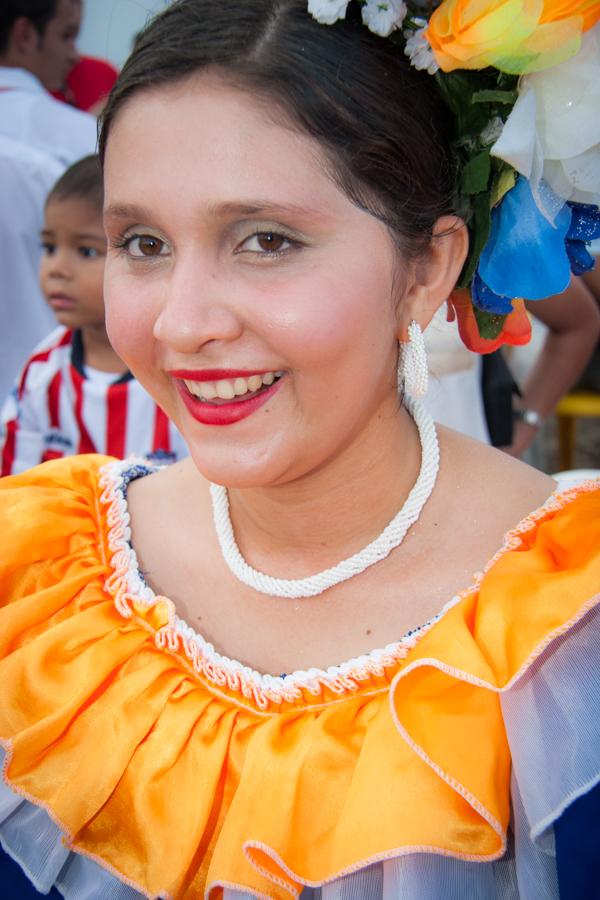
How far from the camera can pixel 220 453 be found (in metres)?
1.37

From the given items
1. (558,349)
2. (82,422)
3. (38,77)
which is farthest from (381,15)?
(38,77)

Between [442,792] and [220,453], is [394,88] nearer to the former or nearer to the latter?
[220,453]

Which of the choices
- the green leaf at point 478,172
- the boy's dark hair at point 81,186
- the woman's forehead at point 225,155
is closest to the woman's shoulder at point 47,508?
the woman's forehead at point 225,155

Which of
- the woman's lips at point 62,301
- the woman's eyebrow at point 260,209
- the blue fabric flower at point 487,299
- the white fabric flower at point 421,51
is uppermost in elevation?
the white fabric flower at point 421,51

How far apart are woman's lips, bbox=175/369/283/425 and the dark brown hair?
0.28 meters

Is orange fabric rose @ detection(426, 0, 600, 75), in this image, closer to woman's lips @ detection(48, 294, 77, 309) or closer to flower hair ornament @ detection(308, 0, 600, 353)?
flower hair ornament @ detection(308, 0, 600, 353)

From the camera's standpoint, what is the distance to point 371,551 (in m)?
1.53

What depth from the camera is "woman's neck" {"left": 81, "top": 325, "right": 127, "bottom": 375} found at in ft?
9.73

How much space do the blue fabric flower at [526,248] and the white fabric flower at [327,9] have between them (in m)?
0.35

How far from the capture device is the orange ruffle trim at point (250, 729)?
1.23 m

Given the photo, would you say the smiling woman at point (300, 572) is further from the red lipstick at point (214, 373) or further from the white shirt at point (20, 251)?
the white shirt at point (20, 251)

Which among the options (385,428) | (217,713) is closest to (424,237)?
(385,428)

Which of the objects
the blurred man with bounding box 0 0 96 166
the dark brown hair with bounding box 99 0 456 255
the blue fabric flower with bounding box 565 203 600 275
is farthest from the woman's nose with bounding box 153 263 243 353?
the blurred man with bounding box 0 0 96 166

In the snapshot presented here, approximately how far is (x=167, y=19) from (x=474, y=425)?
1805mm
